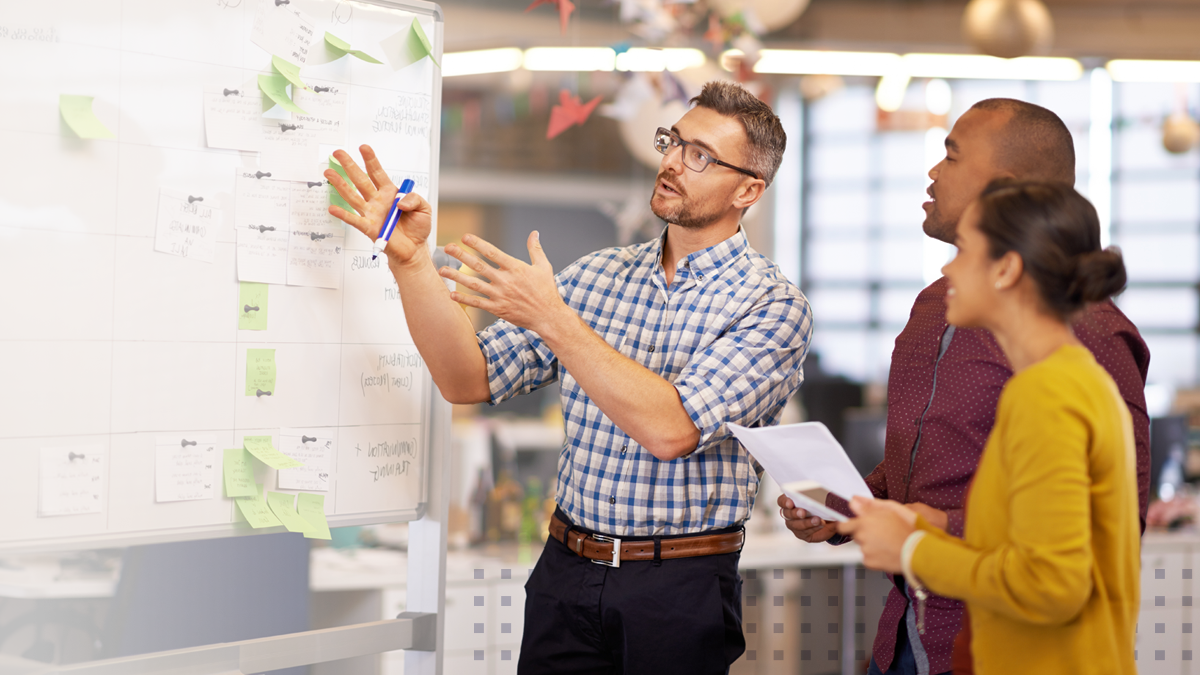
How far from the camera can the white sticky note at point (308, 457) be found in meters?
1.70

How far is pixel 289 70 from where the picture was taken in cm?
167

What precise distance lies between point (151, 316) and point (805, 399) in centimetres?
485

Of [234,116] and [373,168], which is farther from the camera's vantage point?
[373,168]

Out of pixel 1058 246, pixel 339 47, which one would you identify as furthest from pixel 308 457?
pixel 1058 246

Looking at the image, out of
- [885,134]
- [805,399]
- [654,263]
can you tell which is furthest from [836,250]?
[654,263]

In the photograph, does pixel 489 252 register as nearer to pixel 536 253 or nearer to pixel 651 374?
pixel 536 253

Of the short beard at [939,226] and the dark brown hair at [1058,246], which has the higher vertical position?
the short beard at [939,226]

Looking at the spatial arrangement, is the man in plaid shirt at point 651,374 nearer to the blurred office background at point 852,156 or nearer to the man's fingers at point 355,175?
the man's fingers at point 355,175

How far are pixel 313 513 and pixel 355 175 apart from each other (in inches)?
23.0

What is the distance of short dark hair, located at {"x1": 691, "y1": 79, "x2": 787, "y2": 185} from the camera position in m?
1.91

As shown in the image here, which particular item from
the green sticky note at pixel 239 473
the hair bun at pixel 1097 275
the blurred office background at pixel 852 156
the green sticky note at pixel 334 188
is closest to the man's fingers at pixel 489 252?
the green sticky note at pixel 334 188

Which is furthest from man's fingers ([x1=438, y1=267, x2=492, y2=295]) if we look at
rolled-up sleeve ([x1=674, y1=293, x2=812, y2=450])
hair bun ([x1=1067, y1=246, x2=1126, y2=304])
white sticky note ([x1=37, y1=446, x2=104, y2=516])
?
hair bun ([x1=1067, y1=246, x2=1126, y2=304])

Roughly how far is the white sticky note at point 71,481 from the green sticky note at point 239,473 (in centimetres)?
19

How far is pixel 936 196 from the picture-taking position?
169 cm
